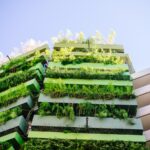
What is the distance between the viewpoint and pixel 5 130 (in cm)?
1285

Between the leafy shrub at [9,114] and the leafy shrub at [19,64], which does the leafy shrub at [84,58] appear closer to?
the leafy shrub at [19,64]

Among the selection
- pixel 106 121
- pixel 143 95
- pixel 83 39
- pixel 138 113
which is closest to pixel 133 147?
pixel 106 121

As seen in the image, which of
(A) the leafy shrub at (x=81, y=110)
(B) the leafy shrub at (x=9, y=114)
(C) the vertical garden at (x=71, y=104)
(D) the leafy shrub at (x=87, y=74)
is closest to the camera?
(C) the vertical garden at (x=71, y=104)

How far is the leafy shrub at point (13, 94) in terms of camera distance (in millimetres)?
14023

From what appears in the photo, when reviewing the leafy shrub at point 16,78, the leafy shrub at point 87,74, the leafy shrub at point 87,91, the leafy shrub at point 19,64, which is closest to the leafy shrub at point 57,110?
the leafy shrub at point 87,91

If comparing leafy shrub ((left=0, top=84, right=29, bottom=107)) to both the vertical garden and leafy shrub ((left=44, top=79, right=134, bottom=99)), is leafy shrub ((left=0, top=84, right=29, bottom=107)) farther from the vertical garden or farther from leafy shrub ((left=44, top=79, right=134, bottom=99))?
leafy shrub ((left=44, top=79, right=134, bottom=99))

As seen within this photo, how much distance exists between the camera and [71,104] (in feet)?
42.5

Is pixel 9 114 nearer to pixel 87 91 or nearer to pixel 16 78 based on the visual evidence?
pixel 16 78

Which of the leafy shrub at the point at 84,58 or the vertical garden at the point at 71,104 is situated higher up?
the leafy shrub at the point at 84,58

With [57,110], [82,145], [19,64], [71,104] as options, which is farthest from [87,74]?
[19,64]

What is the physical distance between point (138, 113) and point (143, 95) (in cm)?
114

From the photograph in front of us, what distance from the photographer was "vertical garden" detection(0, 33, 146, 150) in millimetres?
11625

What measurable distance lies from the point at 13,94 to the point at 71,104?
250cm

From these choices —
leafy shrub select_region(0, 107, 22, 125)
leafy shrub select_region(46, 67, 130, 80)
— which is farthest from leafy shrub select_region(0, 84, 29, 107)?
leafy shrub select_region(46, 67, 130, 80)
